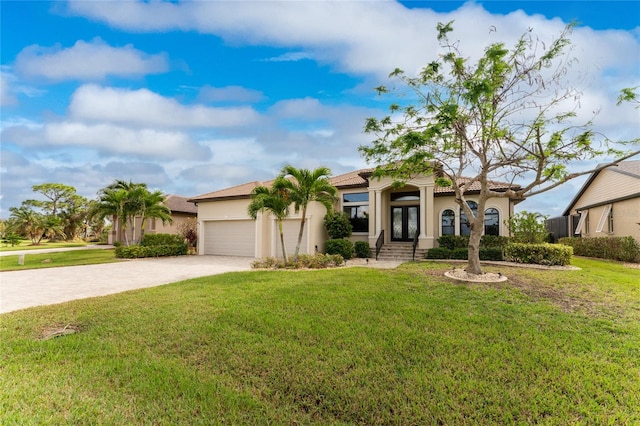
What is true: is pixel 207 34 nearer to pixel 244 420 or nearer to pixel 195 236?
pixel 244 420

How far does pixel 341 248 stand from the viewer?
16.0 metres

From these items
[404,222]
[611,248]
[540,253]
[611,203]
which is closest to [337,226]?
[404,222]

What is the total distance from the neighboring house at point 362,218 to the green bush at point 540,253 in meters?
3.17

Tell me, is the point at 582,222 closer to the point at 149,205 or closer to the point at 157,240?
the point at 157,240

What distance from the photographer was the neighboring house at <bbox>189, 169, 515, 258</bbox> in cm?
1642

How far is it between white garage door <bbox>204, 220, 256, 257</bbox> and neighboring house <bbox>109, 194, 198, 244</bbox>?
666cm

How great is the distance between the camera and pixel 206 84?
11.9 meters

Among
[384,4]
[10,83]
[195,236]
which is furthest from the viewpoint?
[195,236]

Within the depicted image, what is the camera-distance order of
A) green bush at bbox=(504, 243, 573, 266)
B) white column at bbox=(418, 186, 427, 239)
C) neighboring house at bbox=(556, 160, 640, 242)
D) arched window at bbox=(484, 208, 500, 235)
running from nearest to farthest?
green bush at bbox=(504, 243, 573, 266) → neighboring house at bbox=(556, 160, 640, 242) → white column at bbox=(418, 186, 427, 239) → arched window at bbox=(484, 208, 500, 235)

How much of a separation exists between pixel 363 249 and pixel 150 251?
12.9 metres

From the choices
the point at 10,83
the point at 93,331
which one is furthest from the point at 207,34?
the point at 93,331

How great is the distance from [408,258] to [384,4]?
11.1 metres

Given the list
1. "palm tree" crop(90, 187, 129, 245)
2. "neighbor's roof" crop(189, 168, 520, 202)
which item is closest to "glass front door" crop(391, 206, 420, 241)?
"neighbor's roof" crop(189, 168, 520, 202)

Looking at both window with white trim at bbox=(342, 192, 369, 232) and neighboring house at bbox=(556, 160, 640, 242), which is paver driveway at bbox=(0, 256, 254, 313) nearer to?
window with white trim at bbox=(342, 192, 369, 232)
